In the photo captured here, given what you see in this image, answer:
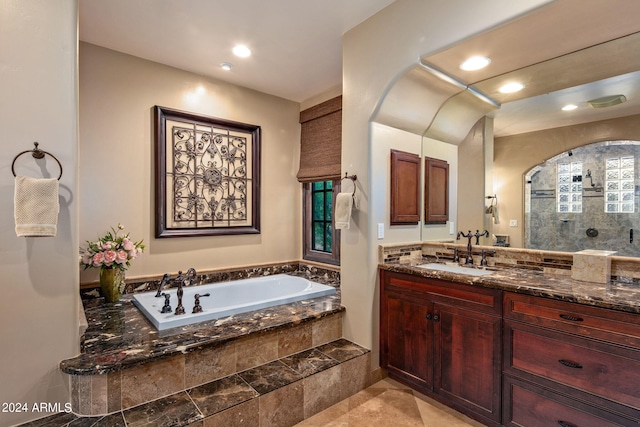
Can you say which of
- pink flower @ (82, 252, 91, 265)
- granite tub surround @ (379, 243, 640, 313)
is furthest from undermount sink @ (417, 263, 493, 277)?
pink flower @ (82, 252, 91, 265)

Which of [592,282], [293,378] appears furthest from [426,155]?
[293,378]

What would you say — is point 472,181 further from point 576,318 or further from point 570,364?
point 570,364

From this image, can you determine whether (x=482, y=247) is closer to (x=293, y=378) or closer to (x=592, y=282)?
(x=592, y=282)

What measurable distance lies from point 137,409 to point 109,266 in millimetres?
1368

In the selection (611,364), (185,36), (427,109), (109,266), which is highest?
(185,36)

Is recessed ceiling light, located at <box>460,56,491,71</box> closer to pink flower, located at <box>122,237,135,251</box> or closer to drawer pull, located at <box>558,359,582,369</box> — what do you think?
drawer pull, located at <box>558,359,582,369</box>

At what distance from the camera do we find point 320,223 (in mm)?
3936

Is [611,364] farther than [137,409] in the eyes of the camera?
No

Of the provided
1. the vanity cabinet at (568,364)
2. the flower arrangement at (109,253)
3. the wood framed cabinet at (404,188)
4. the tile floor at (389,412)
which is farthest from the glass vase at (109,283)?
the vanity cabinet at (568,364)

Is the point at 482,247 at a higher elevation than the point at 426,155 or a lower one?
lower

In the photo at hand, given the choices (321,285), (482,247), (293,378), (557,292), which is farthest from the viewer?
(321,285)

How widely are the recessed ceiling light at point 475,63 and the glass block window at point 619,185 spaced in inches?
38.6

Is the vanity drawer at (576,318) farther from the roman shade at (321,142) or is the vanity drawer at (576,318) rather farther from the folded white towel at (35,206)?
the folded white towel at (35,206)

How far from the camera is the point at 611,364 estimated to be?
147 cm
